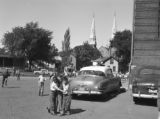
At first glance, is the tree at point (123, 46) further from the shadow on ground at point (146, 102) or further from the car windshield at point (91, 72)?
the shadow on ground at point (146, 102)

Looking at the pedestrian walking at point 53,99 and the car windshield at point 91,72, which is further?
the car windshield at point 91,72

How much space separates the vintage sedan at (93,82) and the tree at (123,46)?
61.2m

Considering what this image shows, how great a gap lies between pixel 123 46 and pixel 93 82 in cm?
6535

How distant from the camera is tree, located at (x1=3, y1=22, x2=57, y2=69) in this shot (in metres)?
70.9

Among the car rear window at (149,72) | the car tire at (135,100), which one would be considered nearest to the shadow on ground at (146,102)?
the car tire at (135,100)

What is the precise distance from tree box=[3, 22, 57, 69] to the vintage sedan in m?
55.5

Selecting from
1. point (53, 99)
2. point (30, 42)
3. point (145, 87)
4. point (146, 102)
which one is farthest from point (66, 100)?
point (30, 42)

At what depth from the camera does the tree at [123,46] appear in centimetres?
7857

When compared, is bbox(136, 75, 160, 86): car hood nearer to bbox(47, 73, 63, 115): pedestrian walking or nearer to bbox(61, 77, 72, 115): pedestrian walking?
bbox(61, 77, 72, 115): pedestrian walking

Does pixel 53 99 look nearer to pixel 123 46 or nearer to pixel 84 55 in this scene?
pixel 123 46

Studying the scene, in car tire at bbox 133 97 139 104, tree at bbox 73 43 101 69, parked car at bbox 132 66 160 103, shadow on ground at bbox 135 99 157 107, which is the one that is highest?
tree at bbox 73 43 101 69

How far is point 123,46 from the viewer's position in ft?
258

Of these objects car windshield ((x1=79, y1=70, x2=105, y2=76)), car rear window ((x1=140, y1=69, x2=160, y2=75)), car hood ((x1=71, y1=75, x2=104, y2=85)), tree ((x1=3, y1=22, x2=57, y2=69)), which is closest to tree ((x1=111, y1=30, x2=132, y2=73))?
tree ((x1=3, y1=22, x2=57, y2=69))

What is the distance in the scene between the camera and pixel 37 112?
10.4 metres
